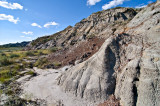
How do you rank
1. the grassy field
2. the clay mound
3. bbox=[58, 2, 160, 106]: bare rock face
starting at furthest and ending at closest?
the grassy field
the clay mound
bbox=[58, 2, 160, 106]: bare rock face

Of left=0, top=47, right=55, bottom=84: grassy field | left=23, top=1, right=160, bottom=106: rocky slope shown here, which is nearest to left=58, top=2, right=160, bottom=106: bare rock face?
left=23, top=1, right=160, bottom=106: rocky slope

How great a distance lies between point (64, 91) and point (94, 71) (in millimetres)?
5161

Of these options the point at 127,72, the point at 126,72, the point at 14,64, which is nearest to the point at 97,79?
the point at 126,72

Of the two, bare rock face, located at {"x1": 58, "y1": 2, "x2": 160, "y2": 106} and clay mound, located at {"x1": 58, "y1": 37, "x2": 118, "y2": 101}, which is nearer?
bare rock face, located at {"x1": 58, "y1": 2, "x2": 160, "y2": 106}

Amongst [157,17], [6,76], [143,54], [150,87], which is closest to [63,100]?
[150,87]

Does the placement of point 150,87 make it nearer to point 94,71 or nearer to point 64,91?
point 94,71

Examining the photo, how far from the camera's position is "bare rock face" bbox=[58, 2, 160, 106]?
24.8 ft

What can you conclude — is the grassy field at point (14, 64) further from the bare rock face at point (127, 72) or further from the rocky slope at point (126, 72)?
the rocky slope at point (126, 72)

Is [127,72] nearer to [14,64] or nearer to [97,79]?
[97,79]

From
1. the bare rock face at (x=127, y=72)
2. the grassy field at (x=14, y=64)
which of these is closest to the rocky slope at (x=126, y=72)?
the bare rock face at (x=127, y=72)

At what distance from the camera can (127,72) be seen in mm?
9086

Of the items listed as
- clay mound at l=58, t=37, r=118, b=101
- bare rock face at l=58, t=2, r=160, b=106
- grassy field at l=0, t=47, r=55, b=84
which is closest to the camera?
bare rock face at l=58, t=2, r=160, b=106

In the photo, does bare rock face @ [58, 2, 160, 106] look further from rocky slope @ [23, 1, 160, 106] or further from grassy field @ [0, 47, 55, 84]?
grassy field @ [0, 47, 55, 84]

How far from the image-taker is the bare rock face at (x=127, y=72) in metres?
7.56
